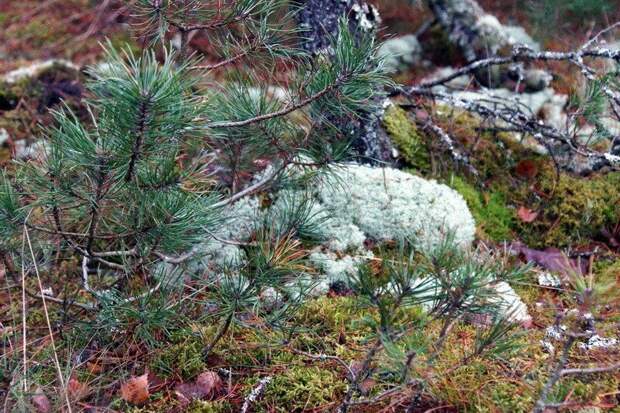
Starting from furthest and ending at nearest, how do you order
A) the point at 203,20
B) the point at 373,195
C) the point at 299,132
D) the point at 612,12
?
the point at 612,12
the point at 373,195
the point at 299,132
the point at 203,20

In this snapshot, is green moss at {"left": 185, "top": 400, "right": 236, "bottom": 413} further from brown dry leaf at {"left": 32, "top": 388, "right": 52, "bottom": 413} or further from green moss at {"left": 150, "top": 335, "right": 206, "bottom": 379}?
brown dry leaf at {"left": 32, "top": 388, "right": 52, "bottom": 413}

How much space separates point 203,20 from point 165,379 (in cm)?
123

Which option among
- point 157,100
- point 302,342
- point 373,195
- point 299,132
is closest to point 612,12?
point 373,195

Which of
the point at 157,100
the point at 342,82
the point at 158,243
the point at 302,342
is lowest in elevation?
the point at 302,342

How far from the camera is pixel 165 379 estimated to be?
2.15 metres

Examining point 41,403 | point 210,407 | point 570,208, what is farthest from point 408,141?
point 41,403

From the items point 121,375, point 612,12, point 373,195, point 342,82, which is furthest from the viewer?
point 612,12

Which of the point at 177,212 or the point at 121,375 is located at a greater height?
the point at 177,212

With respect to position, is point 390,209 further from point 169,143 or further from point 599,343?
point 169,143

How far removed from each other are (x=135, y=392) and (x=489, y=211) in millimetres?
1913

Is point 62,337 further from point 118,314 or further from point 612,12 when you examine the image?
point 612,12

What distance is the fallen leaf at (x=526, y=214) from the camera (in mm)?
3148

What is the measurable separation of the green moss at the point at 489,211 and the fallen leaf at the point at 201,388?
4.99 feet

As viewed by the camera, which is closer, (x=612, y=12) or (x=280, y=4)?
(x=280, y=4)
